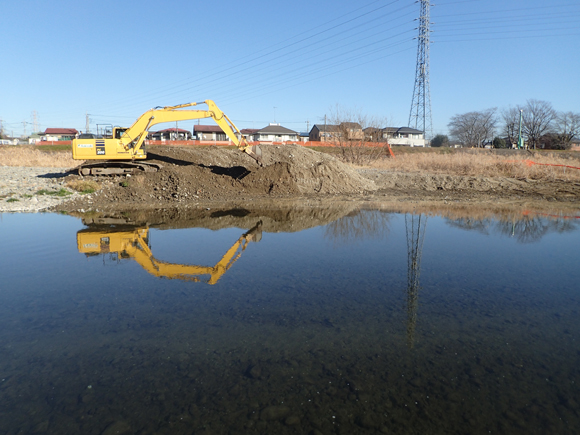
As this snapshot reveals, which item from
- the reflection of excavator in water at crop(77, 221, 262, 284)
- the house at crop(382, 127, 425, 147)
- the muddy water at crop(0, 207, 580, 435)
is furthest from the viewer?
the house at crop(382, 127, 425, 147)

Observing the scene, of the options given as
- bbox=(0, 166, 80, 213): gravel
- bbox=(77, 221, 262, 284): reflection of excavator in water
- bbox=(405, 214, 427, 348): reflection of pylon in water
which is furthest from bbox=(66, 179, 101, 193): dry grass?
bbox=(405, 214, 427, 348): reflection of pylon in water

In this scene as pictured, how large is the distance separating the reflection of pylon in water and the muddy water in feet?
0.13

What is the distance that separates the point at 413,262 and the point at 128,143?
1602cm

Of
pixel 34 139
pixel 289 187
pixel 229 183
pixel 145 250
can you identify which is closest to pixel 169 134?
pixel 34 139

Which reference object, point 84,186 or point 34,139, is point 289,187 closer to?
point 84,186

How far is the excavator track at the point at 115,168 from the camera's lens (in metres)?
19.2

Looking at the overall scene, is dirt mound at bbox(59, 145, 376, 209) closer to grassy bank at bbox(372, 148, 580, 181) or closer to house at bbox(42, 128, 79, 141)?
grassy bank at bbox(372, 148, 580, 181)

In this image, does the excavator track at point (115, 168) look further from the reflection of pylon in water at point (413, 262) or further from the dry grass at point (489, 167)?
the dry grass at point (489, 167)

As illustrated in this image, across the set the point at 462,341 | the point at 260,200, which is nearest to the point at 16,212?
the point at 260,200

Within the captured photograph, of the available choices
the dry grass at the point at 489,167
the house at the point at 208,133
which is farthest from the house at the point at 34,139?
the dry grass at the point at 489,167

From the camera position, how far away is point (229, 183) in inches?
749

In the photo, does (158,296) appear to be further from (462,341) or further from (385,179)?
(385,179)

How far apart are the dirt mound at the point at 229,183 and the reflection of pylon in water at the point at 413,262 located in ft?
22.4

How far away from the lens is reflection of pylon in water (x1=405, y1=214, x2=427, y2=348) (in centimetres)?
538
